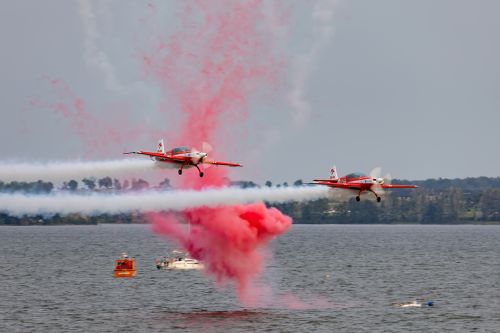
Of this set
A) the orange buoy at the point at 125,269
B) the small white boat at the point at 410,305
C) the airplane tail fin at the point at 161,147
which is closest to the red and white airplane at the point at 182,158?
the airplane tail fin at the point at 161,147

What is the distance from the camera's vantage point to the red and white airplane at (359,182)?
9400 centimetres

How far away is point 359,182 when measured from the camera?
94938 millimetres

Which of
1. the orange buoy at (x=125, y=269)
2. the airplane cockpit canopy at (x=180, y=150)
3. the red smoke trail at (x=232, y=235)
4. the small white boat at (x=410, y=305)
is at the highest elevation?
the airplane cockpit canopy at (x=180, y=150)

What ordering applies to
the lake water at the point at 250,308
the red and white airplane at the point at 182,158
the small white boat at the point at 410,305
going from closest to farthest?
the red and white airplane at the point at 182,158
the lake water at the point at 250,308
the small white boat at the point at 410,305

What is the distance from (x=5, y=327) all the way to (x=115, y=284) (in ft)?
174

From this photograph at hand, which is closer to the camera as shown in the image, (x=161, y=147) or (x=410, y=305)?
(x=161, y=147)

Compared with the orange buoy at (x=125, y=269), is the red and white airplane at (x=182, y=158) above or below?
above

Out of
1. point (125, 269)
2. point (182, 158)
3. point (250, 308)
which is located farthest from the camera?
point (125, 269)

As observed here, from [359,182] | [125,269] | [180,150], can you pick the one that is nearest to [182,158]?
Answer: [180,150]

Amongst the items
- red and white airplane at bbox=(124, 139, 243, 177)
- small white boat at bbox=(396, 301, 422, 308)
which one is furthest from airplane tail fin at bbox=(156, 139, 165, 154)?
small white boat at bbox=(396, 301, 422, 308)

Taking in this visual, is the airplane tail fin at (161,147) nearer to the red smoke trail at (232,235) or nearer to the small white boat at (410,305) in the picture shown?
the red smoke trail at (232,235)

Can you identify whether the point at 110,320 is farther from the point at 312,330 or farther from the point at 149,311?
the point at 312,330

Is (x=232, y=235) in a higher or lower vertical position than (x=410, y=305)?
higher

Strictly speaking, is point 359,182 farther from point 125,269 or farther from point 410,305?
point 125,269
